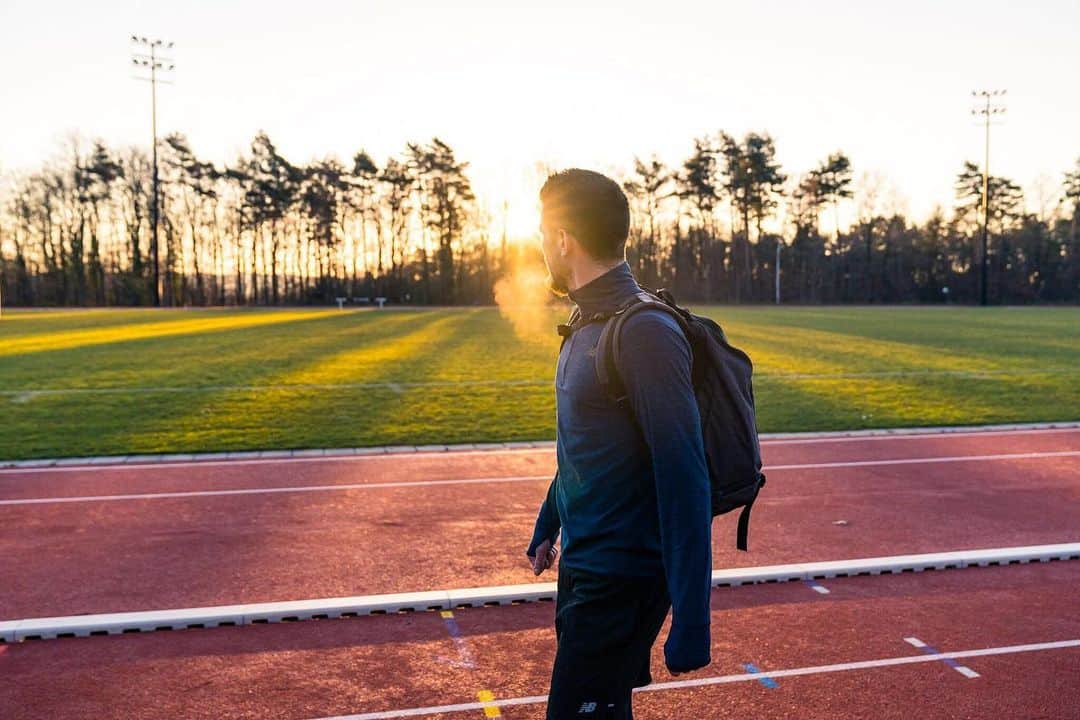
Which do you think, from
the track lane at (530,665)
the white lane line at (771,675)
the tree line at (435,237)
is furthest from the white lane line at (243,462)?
the tree line at (435,237)

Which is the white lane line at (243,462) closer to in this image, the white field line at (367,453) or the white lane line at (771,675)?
the white field line at (367,453)

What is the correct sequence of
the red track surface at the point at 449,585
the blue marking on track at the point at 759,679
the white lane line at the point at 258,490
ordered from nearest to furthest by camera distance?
the red track surface at the point at 449,585 → the blue marking on track at the point at 759,679 → the white lane line at the point at 258,490

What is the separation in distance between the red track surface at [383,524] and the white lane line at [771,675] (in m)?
1.85

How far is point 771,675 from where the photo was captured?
4832 millimetres

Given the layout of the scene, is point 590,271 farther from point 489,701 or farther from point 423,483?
point 423,483

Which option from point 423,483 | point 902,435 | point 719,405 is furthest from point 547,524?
point 902,435

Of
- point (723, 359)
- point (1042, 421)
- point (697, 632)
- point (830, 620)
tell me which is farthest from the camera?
point (1042, 421)

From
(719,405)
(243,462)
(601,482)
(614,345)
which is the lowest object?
(243,462)

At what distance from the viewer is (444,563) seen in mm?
6871

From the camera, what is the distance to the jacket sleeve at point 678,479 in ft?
7.74

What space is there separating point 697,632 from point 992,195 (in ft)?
297

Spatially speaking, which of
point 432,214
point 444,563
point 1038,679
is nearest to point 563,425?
point 1038,679

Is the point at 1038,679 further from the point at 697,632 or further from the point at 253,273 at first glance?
the point at 253,273

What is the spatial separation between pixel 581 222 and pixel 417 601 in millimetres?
3917
